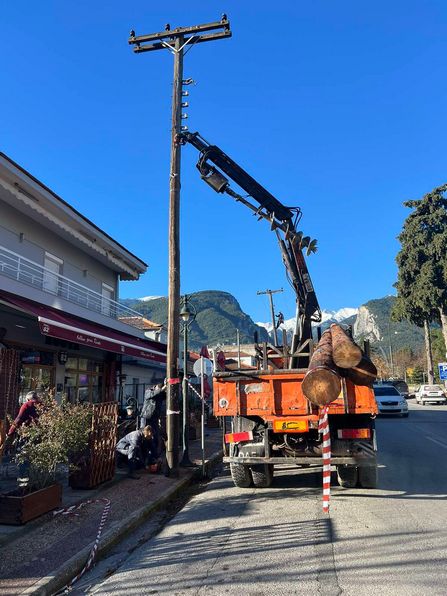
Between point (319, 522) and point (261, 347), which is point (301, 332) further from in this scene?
point (319, 522)

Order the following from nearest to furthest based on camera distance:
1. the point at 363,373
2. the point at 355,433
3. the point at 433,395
Answer: the point at 363,373 → the point at 355,433 → the point at 433,395

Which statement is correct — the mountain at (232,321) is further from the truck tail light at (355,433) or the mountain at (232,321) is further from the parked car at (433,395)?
the truck tail light at (355,433)

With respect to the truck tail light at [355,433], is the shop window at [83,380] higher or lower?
higher

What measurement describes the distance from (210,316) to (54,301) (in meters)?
148

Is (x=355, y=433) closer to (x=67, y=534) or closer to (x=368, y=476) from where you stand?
(x=368, y=476)

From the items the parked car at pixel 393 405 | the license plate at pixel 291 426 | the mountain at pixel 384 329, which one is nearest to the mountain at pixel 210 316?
the mountain at pixel 384 329

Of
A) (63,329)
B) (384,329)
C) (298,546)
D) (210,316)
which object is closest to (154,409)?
(63,329)

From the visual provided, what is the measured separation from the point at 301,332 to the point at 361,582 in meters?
6.03

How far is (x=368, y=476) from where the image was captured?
749cm

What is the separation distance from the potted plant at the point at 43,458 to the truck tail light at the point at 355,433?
383 cm

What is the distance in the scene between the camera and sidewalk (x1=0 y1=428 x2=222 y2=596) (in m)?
4.25

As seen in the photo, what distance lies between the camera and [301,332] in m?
9.79

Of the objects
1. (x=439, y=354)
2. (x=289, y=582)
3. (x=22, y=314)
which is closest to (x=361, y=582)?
(x=289, y=582)

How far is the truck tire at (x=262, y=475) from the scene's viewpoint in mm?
7867
